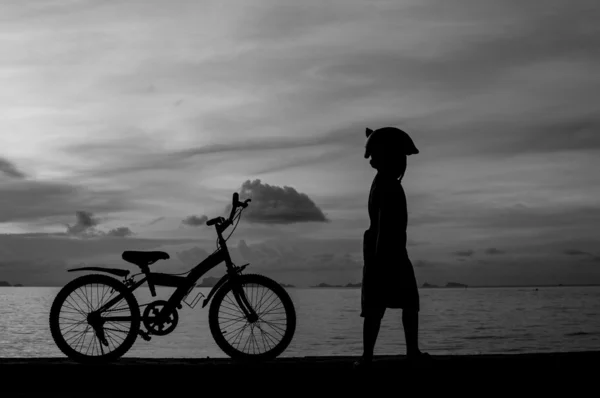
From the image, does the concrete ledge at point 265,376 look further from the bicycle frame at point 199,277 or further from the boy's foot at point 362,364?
the bicycle frame at point 199,277

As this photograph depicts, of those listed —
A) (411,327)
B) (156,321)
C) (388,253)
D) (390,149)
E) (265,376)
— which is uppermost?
(390,149)

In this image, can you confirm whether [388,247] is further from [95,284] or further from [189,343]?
[189,343]

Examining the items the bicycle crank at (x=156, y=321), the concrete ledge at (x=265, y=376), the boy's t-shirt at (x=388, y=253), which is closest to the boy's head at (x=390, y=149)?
the boy's t-shirt at (x=388, y=253)

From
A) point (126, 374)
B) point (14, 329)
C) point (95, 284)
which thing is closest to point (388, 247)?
point (126, 374)

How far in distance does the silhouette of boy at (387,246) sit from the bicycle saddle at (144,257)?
253 centimetres

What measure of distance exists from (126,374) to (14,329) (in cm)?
6868

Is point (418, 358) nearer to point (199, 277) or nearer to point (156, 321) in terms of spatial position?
point (199, 277)

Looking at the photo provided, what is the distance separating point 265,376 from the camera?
19.6 ft

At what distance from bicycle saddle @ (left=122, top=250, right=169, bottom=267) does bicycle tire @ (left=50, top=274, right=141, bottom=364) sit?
33 cm

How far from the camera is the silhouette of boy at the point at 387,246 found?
6121 millimetres

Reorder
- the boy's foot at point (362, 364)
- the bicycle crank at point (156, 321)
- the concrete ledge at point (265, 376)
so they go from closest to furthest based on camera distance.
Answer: the concrete ledge at point (265, 376)
the boy's foot at point (362, 364)
the bicycle crank at point (156, 321)

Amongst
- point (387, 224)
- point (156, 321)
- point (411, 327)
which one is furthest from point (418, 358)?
point (156, 321)

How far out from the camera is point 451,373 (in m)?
6.02

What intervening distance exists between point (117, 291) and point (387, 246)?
3.31 m
